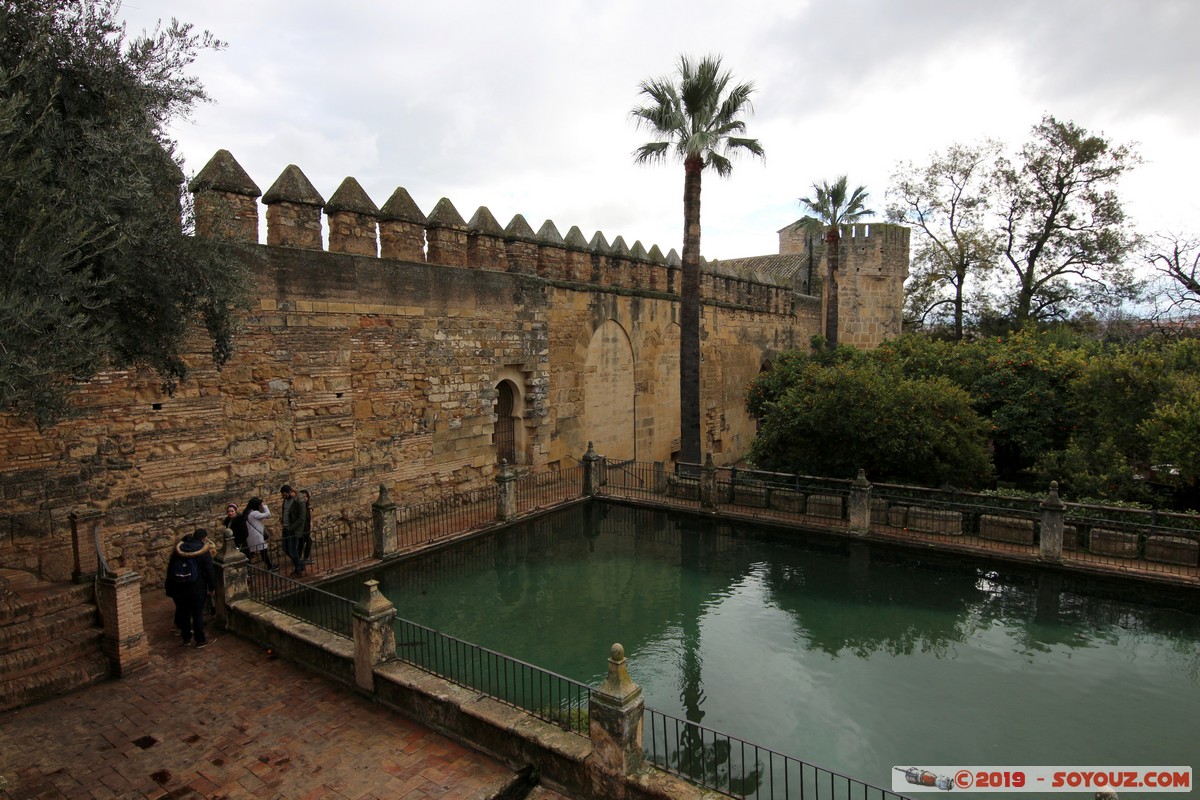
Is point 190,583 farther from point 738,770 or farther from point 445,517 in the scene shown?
point 738,770

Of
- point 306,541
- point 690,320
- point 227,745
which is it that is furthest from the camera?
point 690,320

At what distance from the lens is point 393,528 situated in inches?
416

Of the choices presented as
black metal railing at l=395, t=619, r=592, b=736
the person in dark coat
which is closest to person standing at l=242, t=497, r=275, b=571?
the person in dark coat

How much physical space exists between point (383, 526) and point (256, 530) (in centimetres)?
179

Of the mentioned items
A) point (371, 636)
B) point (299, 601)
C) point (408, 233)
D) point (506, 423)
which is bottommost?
point (299, 601)

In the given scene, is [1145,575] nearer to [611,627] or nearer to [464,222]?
[611,627]

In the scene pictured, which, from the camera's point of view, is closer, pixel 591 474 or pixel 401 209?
pixel 401 209

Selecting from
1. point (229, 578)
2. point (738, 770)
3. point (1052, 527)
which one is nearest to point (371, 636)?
point (229, 578)

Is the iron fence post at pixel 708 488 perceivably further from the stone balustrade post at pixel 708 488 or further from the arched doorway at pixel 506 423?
the arched doorway at pixel 506 423

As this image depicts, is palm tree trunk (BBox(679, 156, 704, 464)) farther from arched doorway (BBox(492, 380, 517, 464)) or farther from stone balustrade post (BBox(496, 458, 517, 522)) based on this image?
stone balustrade post (BBox(496, 458, 517, 522))

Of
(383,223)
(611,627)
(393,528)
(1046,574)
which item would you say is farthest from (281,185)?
(1046,574)

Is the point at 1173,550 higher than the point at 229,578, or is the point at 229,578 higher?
the point at 229,578

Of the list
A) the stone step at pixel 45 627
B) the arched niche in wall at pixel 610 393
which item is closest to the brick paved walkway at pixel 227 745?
the stone step at pixel 45 627

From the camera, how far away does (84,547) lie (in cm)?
774
